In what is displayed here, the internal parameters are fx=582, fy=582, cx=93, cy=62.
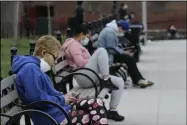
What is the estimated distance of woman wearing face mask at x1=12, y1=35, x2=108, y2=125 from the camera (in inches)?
213

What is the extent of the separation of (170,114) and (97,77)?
1423 millimetres

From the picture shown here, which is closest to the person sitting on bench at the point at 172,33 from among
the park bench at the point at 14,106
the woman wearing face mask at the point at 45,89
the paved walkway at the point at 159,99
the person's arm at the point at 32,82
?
the paved walkway at the point at 159,99

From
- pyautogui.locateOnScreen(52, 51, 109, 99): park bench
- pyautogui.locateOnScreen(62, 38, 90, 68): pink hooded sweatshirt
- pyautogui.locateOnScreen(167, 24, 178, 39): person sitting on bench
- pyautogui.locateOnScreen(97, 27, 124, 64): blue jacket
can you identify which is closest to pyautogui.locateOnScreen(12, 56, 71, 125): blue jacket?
pyautogui.locateOnScreen(52, 51, 109, 99): park bench

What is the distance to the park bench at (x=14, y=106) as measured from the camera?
203 inches

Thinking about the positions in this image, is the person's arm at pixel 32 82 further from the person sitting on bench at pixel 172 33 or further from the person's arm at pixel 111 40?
the person sitting on bench at pixel 172 33

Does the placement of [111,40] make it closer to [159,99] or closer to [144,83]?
[144,83]

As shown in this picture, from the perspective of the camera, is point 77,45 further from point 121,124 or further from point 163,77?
point 163,77

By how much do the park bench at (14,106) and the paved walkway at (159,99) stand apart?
2.89 m

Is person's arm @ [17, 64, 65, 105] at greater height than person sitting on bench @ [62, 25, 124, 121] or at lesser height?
greater

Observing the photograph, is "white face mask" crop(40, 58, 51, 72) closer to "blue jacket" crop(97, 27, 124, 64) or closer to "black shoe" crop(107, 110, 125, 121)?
"black shoe" crop(107, 110, 125, 121)

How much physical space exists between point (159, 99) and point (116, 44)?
54.5 inches

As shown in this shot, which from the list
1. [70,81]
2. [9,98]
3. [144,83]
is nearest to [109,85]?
[70,81]

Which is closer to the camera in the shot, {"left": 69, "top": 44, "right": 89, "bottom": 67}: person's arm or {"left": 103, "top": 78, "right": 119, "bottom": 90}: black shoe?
{"left": 103, "top": 78, "right": 119, "bottom": 90}: black shoe

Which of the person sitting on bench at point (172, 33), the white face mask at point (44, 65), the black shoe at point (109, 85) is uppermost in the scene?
the white face mask at point (44, 65)
